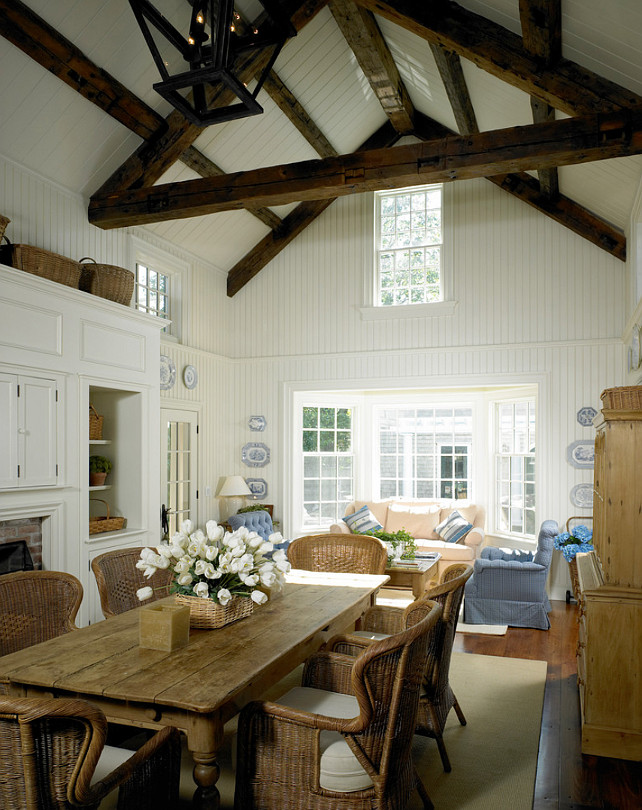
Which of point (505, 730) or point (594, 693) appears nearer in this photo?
point (594, 693)

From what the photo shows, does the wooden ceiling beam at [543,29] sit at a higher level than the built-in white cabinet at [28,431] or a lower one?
higher

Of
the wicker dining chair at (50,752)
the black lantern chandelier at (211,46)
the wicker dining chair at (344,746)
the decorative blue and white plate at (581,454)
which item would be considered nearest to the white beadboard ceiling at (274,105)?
the black lantern chandelier at (211,46)

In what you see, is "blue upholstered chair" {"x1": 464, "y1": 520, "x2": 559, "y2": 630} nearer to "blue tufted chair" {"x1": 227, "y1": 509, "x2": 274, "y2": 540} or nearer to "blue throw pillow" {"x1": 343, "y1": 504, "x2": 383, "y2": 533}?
"blue throw pillow" {"x1": 343, "y1": 504, "x2": 383, "y2": 533}

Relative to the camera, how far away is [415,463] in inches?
356

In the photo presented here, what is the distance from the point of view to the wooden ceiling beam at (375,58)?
5348 millimetres

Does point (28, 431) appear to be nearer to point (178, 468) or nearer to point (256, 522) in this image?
point (178, 468)

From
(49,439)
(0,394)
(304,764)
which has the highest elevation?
(0,394)

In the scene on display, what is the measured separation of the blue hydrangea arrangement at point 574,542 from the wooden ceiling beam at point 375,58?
14.9 ft

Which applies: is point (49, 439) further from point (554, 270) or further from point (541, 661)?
point (554, 270)

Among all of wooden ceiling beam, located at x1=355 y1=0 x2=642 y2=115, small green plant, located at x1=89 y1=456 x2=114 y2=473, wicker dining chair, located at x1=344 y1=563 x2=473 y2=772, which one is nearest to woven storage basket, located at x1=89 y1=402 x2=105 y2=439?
small green plant, located at x1=89 y1=456 x2=114 y2=473

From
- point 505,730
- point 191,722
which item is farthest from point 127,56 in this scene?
point 505,730

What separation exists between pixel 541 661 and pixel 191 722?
11.9ft

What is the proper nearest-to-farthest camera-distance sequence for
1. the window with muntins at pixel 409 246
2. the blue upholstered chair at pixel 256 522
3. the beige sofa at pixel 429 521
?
the blue upholstered chair at pixel 256 522
the beige sofa at pixel 429 521
the window with muntins at pixel 409 246

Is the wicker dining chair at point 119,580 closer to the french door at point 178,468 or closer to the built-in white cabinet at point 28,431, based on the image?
the built-in white cabinet at point 28,431
